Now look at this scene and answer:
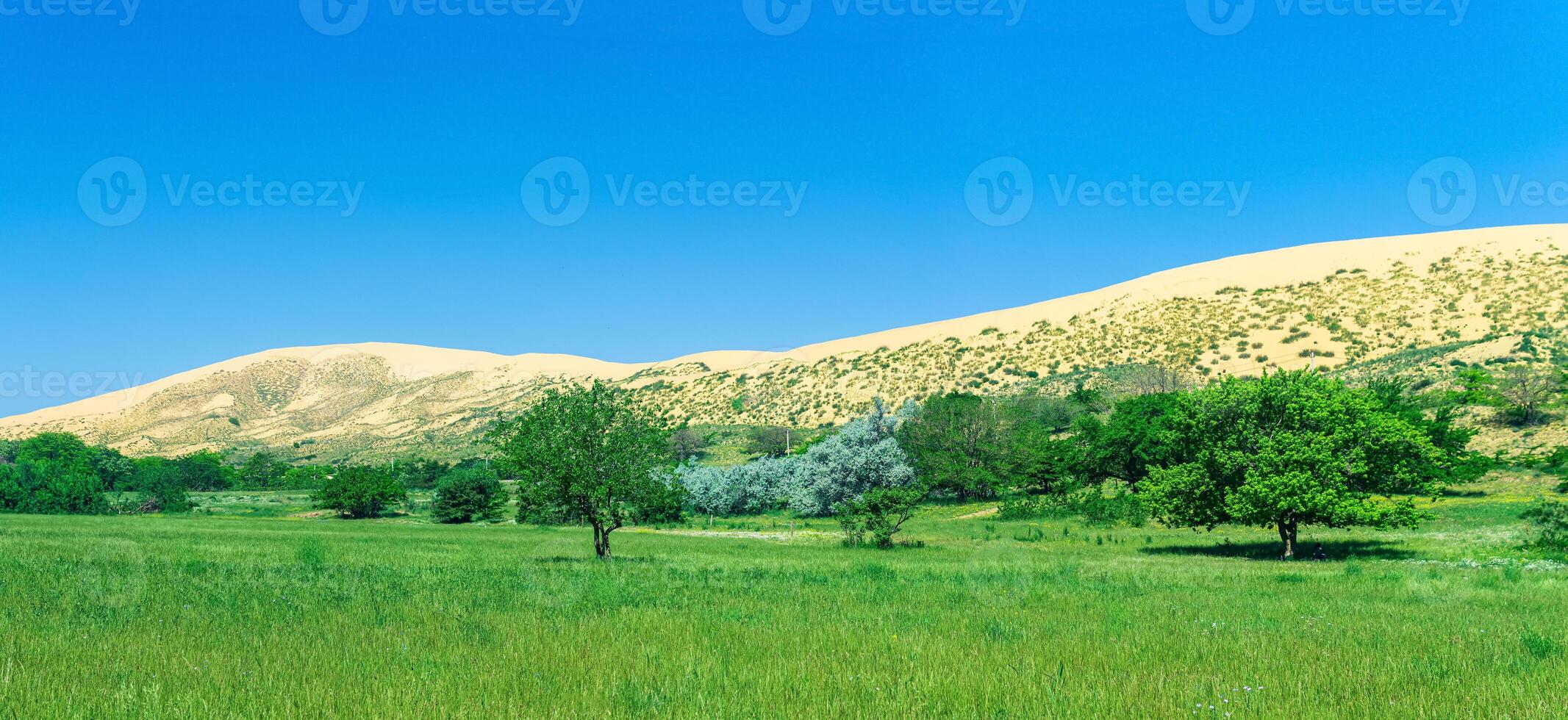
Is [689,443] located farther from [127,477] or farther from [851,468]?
[127,477]

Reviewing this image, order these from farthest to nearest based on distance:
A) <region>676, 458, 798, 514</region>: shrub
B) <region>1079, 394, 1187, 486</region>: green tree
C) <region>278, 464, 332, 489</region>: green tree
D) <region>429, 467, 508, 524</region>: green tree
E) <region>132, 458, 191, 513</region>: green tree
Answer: <region>278, 464, 332, 489</region>: green tree, <region>132, 458, 191, 513</region>: green tree, <region>429, 467, 508, 524</region>: green tree, <region>676, 458, 798, 514</region>: shrub, <region>1079, 394, 1187, 486</region>: green tree

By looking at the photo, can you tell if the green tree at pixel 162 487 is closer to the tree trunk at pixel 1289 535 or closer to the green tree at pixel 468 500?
the green tree at pixel 468 500

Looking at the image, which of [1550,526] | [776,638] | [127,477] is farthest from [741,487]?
[127,477]

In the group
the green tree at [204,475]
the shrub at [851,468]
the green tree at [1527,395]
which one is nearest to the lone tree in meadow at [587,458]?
the shrub at [851,468]

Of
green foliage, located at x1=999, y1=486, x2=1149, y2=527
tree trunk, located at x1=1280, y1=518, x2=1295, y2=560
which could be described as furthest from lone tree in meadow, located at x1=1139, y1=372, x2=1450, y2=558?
green foliage, located at x1=999, y1=486, x2=1149, y2=527

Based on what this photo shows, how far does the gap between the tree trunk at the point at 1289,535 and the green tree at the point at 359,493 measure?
72.6 meters

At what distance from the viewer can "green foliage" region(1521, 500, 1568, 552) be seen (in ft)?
91.2

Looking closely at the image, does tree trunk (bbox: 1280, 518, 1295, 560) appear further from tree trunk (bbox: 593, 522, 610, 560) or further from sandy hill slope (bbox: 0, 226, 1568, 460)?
sandy hill slope (bbox: 0, 226, 1568, 460)

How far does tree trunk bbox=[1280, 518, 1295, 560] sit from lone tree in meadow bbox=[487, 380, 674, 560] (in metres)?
21.8

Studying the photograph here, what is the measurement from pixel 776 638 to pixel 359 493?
250ft

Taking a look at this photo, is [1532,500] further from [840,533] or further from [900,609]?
[900,609]

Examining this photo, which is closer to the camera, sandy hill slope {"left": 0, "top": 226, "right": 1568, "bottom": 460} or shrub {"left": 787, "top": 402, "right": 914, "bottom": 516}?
shrub {"left": 787, "top": 402, "right": 914, "bottom": 516}

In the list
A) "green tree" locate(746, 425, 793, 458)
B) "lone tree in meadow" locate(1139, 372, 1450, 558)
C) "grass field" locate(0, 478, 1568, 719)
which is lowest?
"grass field" locate(0, 478, 1568, 719)

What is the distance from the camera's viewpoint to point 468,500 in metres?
75.8
